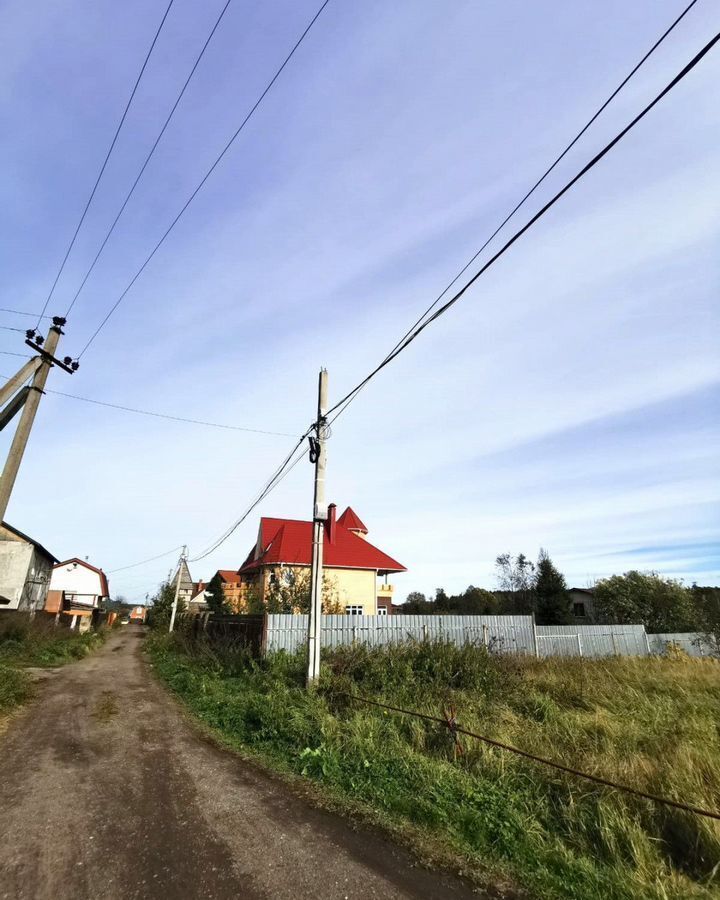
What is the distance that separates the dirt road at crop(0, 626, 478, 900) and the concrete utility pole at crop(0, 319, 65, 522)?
6.55m

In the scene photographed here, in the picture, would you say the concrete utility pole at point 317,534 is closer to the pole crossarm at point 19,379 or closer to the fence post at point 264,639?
the fence post at point 264,639

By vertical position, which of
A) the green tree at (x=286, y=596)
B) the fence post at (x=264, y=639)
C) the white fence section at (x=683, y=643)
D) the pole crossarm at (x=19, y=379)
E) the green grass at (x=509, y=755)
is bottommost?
the green grass at (x=509, y=755)

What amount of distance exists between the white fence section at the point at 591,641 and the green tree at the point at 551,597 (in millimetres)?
18450

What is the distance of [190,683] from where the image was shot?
1301 centimetres

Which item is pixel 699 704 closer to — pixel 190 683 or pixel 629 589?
pixel 190 683

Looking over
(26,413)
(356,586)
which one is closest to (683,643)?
(356,586)

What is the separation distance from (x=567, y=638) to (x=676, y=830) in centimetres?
1697

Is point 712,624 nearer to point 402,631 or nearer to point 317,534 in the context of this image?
point 402,631

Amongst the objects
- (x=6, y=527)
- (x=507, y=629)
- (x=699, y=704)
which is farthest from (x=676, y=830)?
(x=6, y=527)

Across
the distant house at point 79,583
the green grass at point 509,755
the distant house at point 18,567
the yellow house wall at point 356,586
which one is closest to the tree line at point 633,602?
the yellow house wall at point 356,586

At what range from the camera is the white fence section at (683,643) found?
23250 mm

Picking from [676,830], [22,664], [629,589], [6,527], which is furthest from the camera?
[629,589]

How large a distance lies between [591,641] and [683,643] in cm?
718

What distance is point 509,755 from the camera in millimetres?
6438
